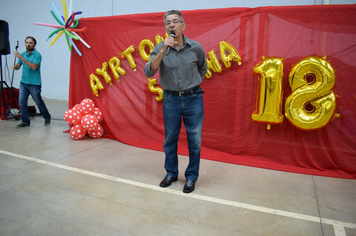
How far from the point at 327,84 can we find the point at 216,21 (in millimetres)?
1708

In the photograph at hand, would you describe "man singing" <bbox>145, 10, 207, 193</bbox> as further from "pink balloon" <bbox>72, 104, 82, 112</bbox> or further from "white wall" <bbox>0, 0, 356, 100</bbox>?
"white wall" <bbox>0, 0, 356, 100</bbox>

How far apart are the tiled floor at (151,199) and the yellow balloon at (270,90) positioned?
2.37ft

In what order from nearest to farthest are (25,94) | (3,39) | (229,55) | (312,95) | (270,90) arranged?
(312,95) → (270,90) → (229,55) → (25,94) → (3,39)

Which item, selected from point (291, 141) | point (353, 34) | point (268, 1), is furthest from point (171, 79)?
point (268, 1)

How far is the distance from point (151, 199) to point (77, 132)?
2596 mm

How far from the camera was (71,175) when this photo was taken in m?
3.52

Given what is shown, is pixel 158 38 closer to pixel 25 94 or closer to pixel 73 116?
pixel 73 116

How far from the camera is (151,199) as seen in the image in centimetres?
294

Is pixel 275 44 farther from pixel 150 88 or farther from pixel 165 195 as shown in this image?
pixel 165 195

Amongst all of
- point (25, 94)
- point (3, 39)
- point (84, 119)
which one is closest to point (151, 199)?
point (84, 119)

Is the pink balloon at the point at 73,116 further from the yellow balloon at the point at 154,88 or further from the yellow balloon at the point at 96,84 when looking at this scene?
the yellow balloon at the point at 154,88

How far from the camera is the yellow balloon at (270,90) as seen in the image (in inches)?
148

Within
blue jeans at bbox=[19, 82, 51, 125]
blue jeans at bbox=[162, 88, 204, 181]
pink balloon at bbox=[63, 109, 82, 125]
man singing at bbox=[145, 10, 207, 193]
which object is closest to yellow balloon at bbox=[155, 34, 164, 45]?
man singing at bbox=[145, 10, 207, 193]

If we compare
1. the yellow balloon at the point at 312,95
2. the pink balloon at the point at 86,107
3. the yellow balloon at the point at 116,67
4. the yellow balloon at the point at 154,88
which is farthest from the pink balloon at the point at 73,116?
the yellow balloon at the point at 312,95
